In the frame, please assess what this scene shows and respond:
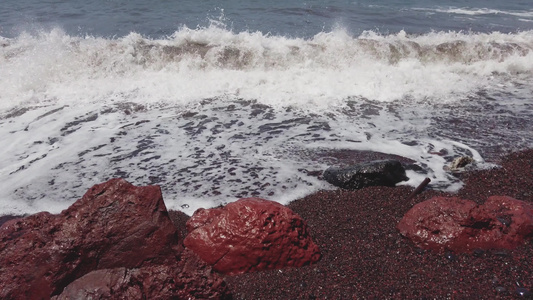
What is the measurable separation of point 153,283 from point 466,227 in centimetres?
239

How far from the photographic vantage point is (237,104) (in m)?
7.10

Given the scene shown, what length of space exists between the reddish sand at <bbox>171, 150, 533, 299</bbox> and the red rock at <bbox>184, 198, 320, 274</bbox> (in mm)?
85

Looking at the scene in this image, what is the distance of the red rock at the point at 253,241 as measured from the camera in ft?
9.91

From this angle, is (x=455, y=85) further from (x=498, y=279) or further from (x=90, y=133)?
(x=90, y=133)

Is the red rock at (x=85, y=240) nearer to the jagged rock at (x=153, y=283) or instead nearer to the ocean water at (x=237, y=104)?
the jagged rock at (x=153, y=283)

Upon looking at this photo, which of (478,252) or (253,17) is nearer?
(478,252)

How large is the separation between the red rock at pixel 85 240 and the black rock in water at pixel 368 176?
2.03 m

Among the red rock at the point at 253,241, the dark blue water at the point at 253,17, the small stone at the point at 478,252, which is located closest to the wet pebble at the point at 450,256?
the small stone at the point at 478,252

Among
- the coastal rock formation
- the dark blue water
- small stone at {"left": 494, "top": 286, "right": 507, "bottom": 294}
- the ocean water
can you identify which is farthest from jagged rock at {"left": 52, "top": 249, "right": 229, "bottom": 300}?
the dark blue water

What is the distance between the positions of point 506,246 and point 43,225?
11.4ft

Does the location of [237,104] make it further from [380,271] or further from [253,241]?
[380,271]

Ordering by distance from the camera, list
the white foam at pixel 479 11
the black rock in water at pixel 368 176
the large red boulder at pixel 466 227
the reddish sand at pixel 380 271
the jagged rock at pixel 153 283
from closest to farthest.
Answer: the jagged rock at pixel 153 283 < the reddish sand at pixel 380 271 < the large red boulder at pixel 466 227 < the black rock in water at pixel 368 176 < the white foam at pixel 479 11

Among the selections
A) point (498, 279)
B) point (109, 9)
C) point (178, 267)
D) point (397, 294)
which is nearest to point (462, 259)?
point (498, 279)

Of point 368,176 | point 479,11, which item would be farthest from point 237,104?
point 479,11
